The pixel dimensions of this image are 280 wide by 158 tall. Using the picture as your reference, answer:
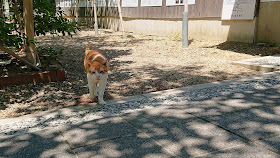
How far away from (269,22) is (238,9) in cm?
135

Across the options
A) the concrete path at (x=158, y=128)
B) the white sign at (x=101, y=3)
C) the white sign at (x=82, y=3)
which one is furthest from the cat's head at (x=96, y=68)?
the white sign at (x=82, y=3)

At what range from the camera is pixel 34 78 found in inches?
214

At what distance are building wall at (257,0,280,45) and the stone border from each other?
6.85 metres

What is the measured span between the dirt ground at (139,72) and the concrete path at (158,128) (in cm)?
74

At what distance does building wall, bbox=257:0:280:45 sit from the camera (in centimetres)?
861

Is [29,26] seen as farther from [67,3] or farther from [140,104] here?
[67,3]

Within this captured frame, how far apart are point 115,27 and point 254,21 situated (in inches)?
381

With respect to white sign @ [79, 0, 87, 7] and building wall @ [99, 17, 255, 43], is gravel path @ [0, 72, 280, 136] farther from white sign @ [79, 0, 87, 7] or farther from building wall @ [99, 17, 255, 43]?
white sign @ [79, 0, 87, 7]

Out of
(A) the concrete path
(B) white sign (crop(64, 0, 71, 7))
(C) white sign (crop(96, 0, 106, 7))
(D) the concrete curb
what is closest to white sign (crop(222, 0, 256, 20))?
(D) the concrete curb

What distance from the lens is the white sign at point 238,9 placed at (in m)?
9.32

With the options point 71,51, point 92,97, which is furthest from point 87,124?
point 71,51

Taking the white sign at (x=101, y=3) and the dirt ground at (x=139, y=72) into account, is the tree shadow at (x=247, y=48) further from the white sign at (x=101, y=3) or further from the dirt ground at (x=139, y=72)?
the white sign at (x=101, y=3)

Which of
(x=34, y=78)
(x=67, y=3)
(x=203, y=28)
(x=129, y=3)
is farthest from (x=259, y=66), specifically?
(x=67, y=3)

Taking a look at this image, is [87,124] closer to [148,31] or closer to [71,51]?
[71,51]
